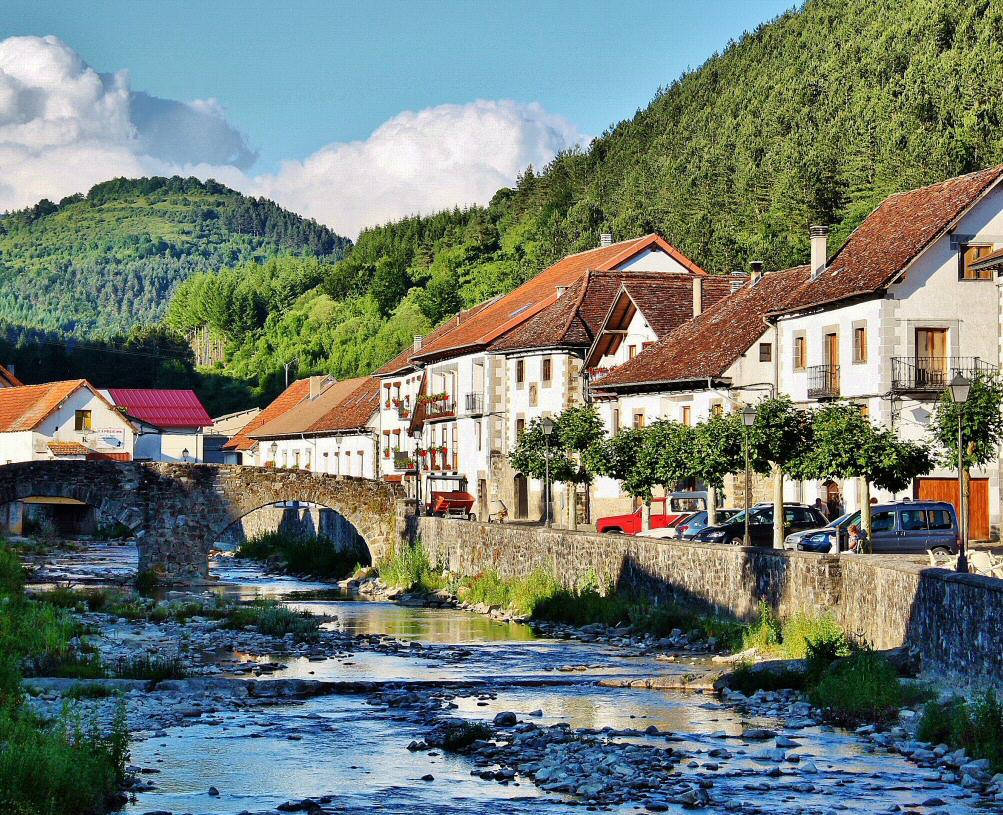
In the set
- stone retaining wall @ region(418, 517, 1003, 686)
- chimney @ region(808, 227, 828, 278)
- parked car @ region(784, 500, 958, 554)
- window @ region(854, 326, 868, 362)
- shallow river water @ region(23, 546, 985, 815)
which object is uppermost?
chimney @ region(808, 227, 828, 278)

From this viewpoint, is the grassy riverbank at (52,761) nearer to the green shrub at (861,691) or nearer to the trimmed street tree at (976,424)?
the green shrub at (861,691)

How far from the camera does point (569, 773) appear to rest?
20.2 m

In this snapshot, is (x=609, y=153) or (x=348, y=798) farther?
(x=609, y=153)

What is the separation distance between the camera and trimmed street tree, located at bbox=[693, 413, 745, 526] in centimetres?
4347

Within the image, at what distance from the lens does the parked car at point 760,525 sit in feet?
138

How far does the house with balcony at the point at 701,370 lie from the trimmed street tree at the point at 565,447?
1.64 metres

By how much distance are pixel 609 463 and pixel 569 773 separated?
1244 inches

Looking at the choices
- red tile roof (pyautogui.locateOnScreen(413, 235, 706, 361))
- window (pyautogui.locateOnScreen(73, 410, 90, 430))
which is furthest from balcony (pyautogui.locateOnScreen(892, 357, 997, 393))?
window (pyautogui.locateOnScreen(73, 410, 90, 430))

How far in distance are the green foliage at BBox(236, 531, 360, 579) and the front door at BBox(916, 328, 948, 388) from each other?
25.7 meters

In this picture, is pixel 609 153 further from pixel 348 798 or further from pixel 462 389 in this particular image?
pixel 348 798

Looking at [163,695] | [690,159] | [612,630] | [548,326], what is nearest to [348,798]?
[163,695]

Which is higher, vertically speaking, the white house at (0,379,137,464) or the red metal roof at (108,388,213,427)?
the red metal roof at (108,388,213,427)

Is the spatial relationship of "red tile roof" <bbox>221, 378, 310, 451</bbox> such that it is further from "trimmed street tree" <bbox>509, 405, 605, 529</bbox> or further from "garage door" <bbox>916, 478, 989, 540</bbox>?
"garage door" <bbox>916, 478, 989, 540</bbox>

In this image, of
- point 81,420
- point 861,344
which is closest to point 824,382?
point 861,344
